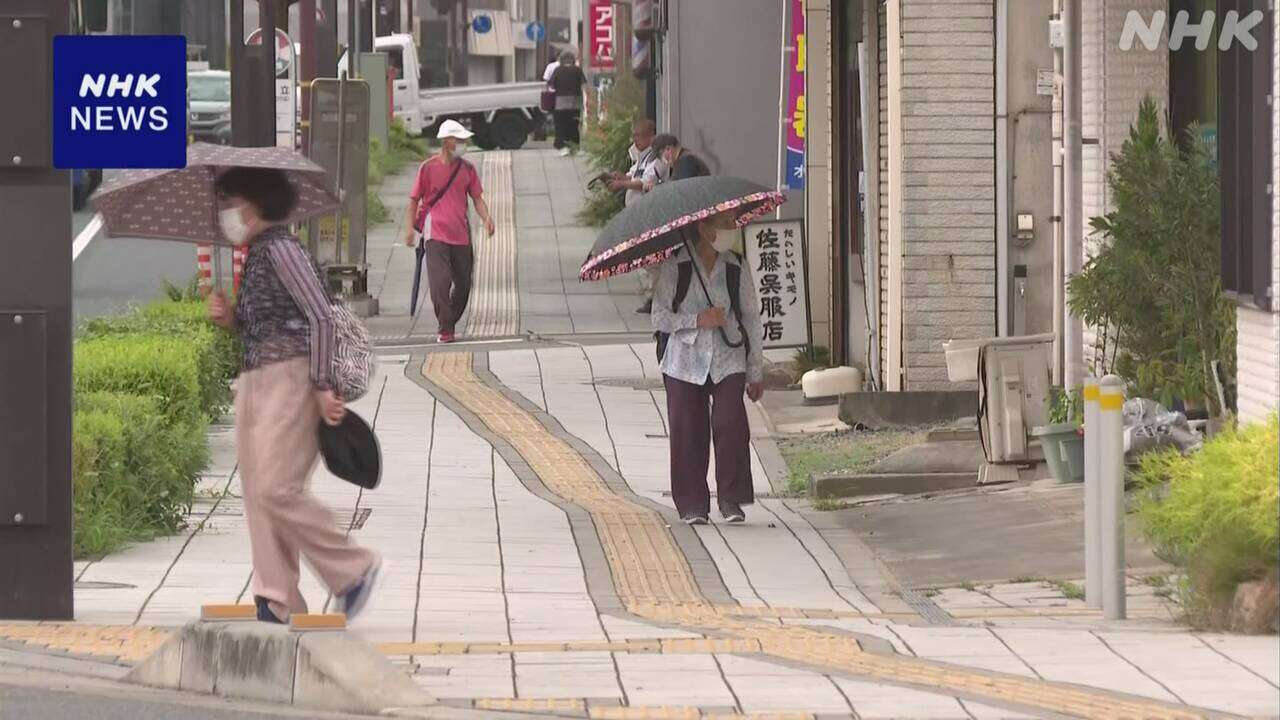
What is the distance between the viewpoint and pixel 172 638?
7.93 meters

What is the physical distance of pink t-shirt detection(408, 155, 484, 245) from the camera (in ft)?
69.7

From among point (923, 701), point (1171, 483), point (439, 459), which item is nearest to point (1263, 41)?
point (1171, 483)

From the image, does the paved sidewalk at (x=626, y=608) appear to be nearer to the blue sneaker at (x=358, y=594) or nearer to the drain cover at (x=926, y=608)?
the drain cover at (x=926, y=608)

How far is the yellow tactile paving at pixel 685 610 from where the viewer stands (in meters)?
7.46

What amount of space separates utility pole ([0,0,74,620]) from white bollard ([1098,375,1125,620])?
12.5 feet

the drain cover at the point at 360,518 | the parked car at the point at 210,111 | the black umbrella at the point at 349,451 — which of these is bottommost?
the drain cover at the point at 360,518

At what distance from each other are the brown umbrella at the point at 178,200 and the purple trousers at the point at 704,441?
3.71 meters

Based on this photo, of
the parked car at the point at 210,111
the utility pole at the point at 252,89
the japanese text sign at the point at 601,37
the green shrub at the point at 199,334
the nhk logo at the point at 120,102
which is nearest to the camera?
the nhk logo at the point at 120,102

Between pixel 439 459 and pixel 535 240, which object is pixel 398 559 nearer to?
pixel 439 459

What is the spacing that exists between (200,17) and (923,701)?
120 feet

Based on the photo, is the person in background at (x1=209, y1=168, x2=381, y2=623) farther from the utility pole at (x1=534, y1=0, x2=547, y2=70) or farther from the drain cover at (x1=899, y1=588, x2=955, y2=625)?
the utility pole at (x1=534, y1=0, x2=547, y2=70)

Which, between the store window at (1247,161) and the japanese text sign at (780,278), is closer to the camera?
the store window at (1247,161)

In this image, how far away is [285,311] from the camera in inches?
328

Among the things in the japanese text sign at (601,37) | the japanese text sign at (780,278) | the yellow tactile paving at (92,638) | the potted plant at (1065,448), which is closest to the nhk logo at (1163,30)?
the potted plant at (1065,448)
